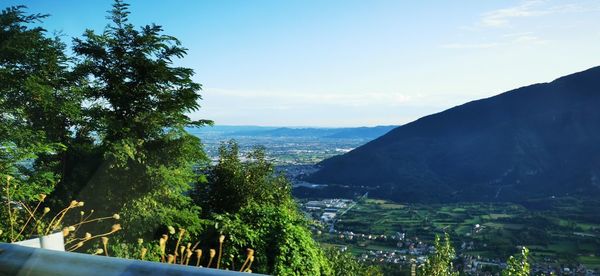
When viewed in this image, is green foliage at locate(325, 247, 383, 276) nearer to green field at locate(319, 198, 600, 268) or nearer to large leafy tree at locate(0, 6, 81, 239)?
large leafy tree at locate(0, 6, 81, 239)

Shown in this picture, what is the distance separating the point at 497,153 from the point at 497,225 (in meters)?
54.8

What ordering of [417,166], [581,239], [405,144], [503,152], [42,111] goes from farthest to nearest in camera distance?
[405,144] < [417,166] < [503,152] < [581,239] < [42,111]

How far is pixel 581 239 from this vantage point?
220 ft

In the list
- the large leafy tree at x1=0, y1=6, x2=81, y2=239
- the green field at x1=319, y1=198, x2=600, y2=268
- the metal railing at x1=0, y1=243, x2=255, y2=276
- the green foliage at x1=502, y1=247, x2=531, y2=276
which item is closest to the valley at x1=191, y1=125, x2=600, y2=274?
the green field at x1=319, y1=198, x2=600, y2=268

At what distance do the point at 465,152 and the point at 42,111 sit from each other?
138942mm

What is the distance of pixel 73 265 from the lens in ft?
3.82

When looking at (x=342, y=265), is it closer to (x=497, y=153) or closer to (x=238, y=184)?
(x=238, y=184)

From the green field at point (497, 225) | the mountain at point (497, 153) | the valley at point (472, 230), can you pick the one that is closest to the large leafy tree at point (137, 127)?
the valley at point (472, 230)

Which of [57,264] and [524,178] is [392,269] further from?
[524,178]

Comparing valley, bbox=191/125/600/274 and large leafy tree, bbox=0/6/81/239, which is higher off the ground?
large leafy tree, bbox=0/6/81/239

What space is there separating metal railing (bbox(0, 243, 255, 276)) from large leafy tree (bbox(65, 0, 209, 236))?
1054 cm

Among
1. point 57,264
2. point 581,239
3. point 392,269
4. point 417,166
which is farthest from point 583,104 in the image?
point 57,264

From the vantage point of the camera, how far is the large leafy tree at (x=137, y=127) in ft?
38.1

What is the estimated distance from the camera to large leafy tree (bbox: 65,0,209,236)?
11.6 metres
